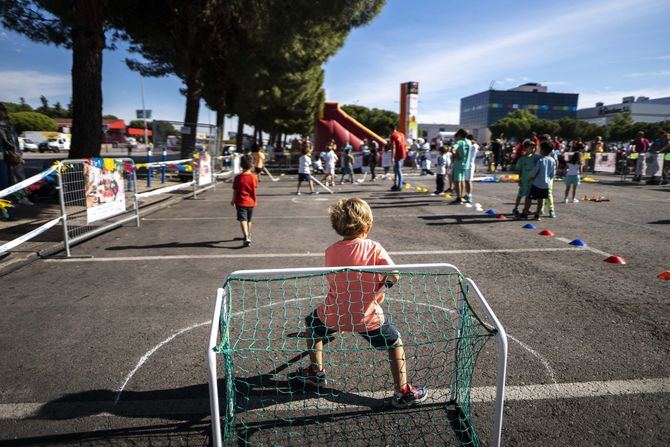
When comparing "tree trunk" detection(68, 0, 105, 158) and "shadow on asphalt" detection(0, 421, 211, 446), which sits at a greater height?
"tree trunk" detection(68, 0, 105, 158)

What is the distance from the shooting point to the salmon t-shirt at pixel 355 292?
2.63m

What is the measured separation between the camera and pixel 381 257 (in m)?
2.70

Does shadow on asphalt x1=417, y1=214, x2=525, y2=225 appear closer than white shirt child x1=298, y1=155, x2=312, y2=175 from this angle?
Yes

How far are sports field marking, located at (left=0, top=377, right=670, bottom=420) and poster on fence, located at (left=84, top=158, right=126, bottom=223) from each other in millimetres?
4856

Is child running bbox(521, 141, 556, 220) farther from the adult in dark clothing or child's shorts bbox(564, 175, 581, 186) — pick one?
the adult in dark clothing

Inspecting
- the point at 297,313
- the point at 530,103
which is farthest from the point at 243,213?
the point at 530,103

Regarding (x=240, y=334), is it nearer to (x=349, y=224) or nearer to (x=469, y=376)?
(x=349, y=224)

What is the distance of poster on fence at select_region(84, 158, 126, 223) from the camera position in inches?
268

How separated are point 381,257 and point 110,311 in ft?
10.5

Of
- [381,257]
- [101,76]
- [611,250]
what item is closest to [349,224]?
[381,257]

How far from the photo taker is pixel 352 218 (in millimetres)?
2744

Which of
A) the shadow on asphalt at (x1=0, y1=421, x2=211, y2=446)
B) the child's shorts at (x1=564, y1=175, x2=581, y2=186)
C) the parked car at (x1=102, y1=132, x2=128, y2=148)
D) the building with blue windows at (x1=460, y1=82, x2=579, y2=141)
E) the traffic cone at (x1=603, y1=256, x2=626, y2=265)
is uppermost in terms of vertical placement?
the building with blue windows at (x1=460, y1=82, x2=579, y2=141)

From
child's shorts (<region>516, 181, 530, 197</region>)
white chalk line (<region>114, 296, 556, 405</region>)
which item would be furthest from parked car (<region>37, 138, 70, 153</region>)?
white chalk line (<region>114, 296, 556, 405</region>)

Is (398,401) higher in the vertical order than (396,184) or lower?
lower
